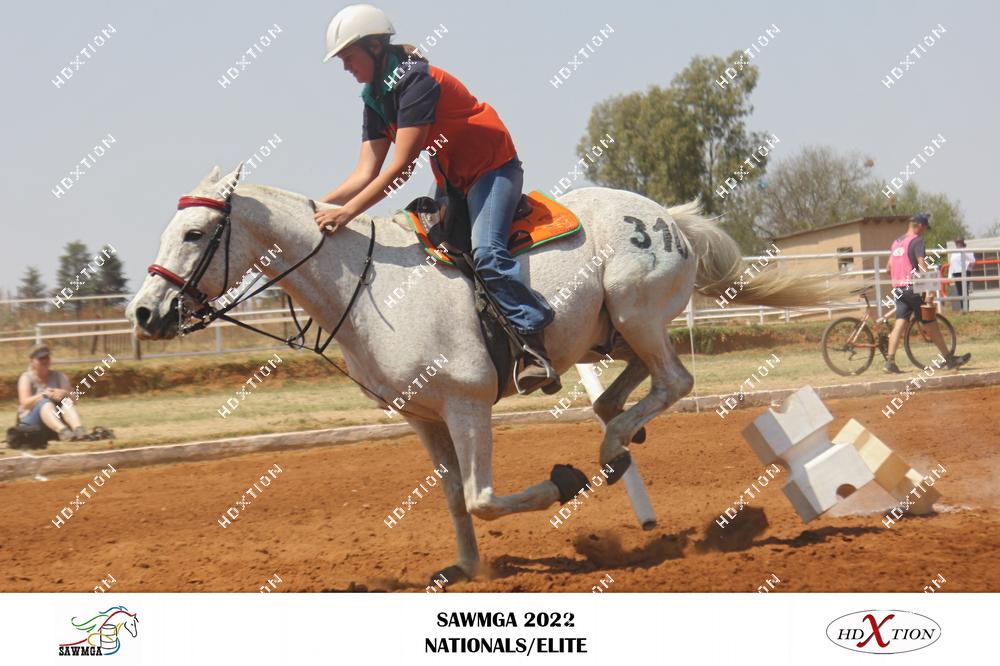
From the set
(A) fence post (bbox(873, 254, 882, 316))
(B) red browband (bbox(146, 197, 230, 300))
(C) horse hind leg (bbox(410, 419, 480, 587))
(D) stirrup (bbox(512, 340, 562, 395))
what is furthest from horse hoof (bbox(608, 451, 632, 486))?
(A) fence post (bbox(873, 254, 882, 316))

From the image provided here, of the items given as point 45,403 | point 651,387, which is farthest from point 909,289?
point 45,403

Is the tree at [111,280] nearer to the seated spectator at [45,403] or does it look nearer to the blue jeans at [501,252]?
the seated spectator at [45,403]

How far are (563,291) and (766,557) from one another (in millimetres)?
1956

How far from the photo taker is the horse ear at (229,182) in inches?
213

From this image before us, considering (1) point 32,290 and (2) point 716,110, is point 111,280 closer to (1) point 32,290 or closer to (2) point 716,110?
(1) point 32,290

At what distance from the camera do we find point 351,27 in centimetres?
555

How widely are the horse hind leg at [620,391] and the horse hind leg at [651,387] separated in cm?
2

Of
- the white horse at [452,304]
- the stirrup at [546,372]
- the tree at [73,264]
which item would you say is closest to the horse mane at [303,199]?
the white horse at [452,304]

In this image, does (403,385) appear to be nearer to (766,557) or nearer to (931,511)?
(766,557)
